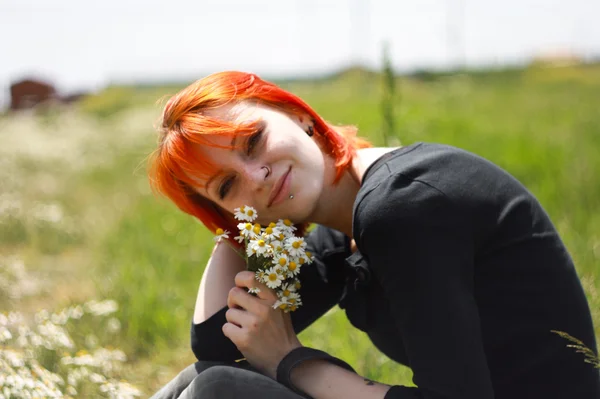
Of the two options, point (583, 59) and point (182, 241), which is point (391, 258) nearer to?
point (182, 241)

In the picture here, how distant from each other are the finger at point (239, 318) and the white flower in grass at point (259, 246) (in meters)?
0.20

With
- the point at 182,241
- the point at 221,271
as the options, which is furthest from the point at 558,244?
the point at 182,241

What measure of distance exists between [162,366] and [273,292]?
1.56 m

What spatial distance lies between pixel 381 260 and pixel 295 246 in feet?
0.80

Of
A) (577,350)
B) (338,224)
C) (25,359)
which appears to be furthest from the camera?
(25,359)

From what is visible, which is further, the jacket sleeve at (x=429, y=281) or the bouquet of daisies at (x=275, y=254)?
the bouquet of daisies at (x=275, y=254)

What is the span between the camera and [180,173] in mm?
1847

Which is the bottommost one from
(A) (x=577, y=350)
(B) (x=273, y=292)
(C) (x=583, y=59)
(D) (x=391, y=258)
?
(C) (x=583, y=59)

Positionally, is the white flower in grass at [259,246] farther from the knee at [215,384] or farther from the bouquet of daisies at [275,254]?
the knee at [215,384]

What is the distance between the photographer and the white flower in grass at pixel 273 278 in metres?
1.63

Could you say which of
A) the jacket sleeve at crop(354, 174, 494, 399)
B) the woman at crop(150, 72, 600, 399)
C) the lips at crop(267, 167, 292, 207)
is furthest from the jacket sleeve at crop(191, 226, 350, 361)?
the jacket sleeve at crop(354, 174, 494, 399)

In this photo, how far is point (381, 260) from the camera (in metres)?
1.48

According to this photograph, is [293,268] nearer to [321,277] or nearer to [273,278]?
[273,278]

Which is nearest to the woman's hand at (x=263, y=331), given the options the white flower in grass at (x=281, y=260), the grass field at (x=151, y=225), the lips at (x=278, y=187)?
the white flower in grass at (x=281, y=260)
